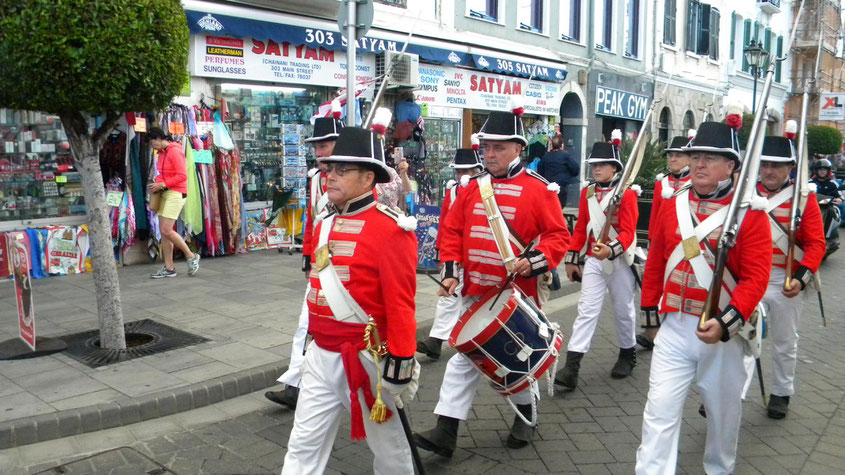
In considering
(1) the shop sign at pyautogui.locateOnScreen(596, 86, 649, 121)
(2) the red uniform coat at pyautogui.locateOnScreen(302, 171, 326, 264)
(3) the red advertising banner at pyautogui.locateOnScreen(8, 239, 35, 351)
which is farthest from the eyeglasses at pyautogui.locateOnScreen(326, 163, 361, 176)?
(1) the shop sign at pyautogui.locateOnScreen(596, 86, 649, 121)

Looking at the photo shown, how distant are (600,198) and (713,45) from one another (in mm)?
25267

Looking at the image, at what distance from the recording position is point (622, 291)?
21.6ft

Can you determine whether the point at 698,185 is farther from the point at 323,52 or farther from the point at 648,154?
the point at 648,154

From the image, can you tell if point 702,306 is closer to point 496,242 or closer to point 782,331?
point 496,242

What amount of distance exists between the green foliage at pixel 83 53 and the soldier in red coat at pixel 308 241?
1631mm

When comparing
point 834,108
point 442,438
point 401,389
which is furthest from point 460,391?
point 834,108

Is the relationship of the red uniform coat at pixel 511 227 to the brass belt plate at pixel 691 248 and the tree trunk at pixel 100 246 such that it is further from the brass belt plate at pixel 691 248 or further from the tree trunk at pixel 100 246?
the tree trunk at pixel 100 246

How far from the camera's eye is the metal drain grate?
6.48 m

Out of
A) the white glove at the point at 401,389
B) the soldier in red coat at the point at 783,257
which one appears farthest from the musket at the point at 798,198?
the white glove at the point at 401,389

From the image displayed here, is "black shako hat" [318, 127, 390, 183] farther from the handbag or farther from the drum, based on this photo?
the handbag

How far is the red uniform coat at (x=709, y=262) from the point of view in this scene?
13.0ft

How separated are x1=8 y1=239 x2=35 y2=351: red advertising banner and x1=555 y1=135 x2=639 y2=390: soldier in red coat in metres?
4.46

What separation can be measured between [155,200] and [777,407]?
7795mm

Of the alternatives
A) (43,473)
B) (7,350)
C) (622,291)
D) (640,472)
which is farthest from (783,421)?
(7,350)
